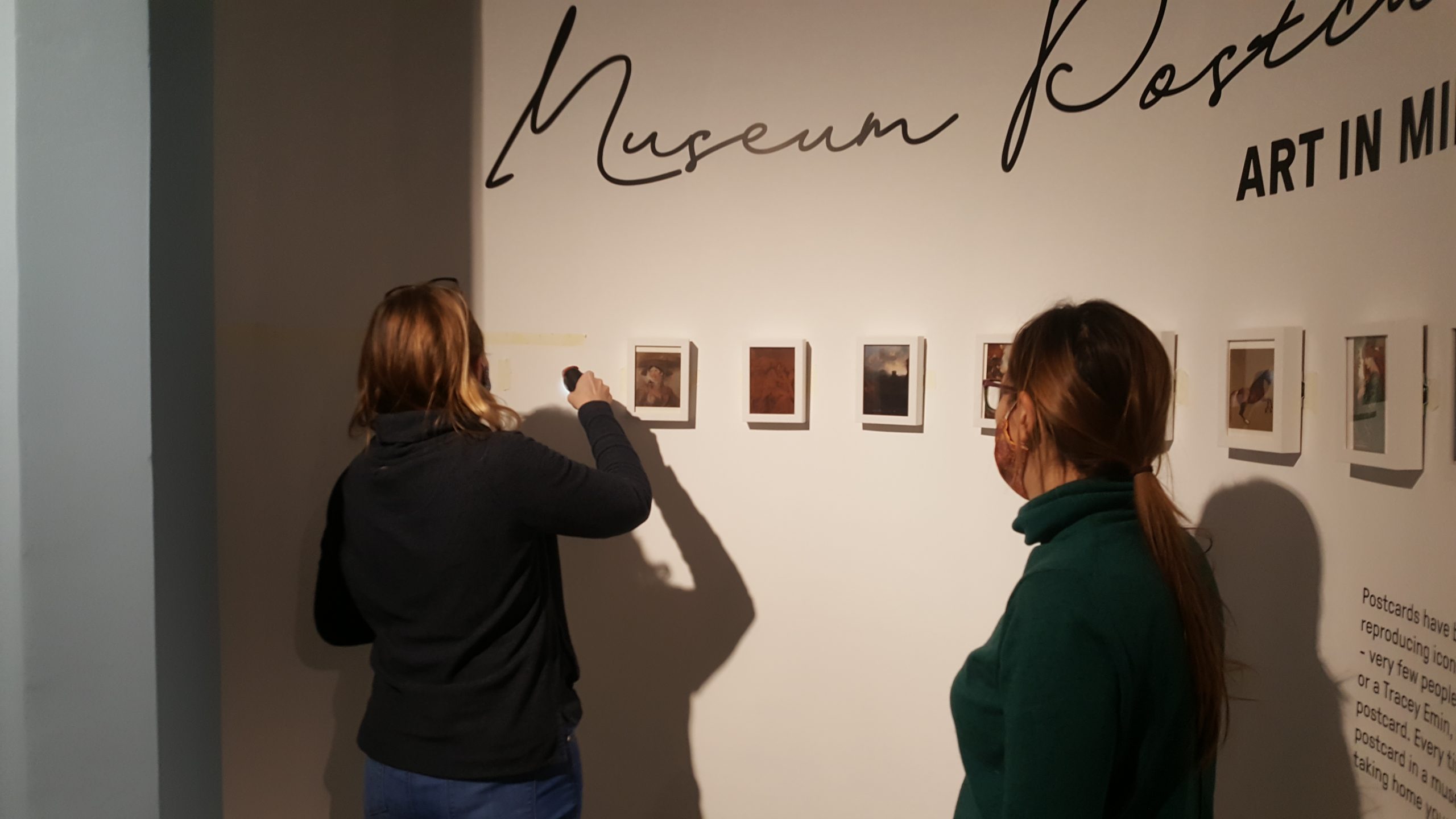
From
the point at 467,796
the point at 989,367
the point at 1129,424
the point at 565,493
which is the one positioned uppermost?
the point at 989,367

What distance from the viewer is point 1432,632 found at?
4.40 ft

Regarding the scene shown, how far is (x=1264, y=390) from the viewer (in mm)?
1737

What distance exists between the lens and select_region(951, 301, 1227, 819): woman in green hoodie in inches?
42.8

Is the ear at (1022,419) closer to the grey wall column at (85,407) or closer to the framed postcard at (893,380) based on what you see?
the framed postcard at (893,380)

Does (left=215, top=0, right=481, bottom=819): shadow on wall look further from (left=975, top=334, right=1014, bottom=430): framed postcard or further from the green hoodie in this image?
the green hoodie

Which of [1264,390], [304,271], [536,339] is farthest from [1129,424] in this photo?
[304,271]

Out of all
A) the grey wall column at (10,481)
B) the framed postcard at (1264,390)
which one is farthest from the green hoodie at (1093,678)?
the grey wall column at (10,481)

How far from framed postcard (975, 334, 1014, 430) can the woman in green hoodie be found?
82 cm

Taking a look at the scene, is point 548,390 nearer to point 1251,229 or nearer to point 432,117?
point 432,117

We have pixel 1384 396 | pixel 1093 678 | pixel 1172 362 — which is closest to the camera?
pixel 1093 678

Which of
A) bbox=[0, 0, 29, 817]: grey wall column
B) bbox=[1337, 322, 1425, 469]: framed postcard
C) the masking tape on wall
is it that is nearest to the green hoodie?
bbox=[1337, 322, 1425, 469]: framed postcard

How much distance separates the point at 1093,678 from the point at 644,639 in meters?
1.56

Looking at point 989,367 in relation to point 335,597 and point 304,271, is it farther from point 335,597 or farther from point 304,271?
point 304,271

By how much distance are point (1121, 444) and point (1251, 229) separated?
93cm
